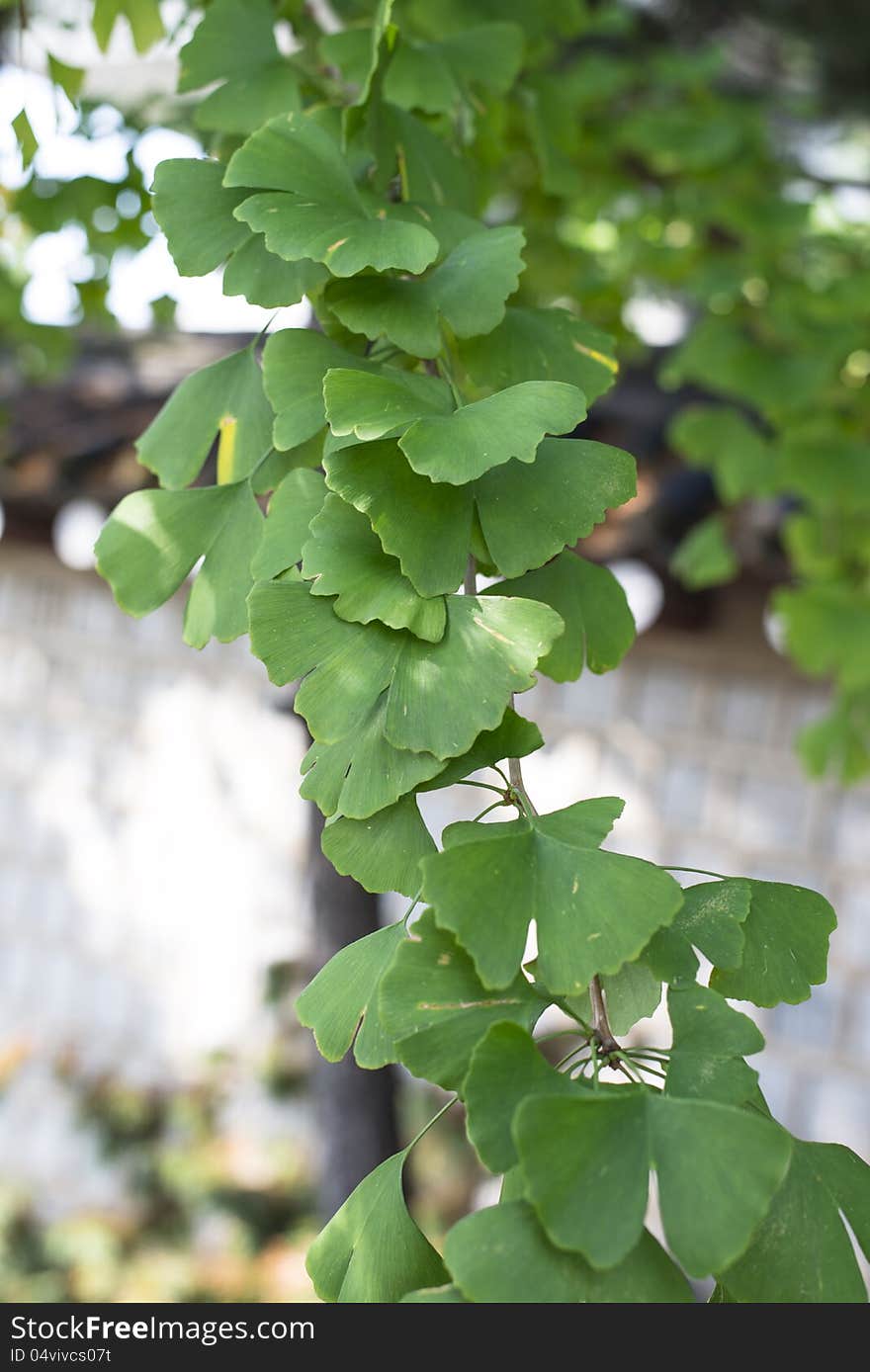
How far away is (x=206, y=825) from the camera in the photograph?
3281 millimetres

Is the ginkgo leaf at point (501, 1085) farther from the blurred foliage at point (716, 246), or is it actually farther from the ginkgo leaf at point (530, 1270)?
the blurred foliage at point (716, 246)

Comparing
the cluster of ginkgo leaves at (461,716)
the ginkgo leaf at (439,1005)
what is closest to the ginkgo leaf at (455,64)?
the cluster of ginkgo leaves at (461,716)

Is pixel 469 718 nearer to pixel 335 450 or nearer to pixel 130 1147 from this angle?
pixel 335 450

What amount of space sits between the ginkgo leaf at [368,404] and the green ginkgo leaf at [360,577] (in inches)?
1.8

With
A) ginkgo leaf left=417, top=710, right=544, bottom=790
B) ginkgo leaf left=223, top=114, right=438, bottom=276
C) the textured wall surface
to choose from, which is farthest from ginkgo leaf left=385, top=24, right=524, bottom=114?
the textured wall surface

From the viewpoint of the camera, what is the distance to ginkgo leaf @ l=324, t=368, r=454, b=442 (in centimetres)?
48

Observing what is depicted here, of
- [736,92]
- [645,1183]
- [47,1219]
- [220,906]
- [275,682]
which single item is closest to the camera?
[645,1183]

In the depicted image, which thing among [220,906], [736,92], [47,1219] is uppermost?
[736,92]

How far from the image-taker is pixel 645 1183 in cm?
39

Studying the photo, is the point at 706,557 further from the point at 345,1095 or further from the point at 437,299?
the point at 437,299

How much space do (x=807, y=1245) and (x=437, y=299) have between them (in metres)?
0.46

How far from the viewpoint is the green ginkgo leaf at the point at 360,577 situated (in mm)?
490

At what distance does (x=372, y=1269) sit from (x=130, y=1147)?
2843 mm
